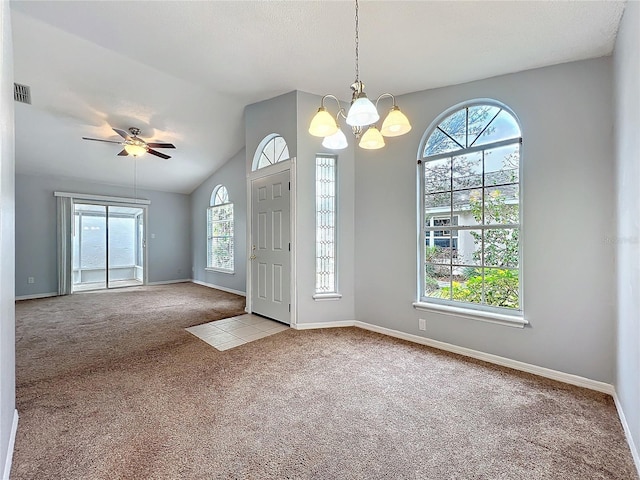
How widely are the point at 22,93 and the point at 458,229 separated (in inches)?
224

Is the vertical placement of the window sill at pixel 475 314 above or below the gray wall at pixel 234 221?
below

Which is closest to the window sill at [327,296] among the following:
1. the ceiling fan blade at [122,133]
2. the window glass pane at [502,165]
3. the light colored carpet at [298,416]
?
the light colored carpet at [298,416]

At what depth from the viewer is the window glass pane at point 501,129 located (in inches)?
109

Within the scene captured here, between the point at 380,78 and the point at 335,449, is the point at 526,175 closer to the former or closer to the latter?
the point at 380,78

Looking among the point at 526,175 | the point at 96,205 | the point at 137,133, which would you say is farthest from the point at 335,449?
the point at 96,205

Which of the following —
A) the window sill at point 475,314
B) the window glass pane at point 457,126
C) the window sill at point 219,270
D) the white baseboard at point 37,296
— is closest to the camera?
the window sill at point 475,314

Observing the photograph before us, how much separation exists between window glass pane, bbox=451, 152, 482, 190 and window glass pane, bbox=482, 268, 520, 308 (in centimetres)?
92

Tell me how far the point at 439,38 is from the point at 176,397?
3.56 meters

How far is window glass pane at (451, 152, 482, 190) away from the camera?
2980mm

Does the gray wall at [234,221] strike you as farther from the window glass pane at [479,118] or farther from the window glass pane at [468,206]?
the window glass pane at [479,118]

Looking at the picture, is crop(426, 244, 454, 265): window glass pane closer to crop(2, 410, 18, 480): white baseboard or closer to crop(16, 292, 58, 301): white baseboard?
crop(2, 410, 18, 480): white baseboard

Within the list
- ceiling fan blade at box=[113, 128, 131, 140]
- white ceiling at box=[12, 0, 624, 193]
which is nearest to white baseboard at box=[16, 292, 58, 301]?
white ceiling at box=[12, 0, 624, 193]

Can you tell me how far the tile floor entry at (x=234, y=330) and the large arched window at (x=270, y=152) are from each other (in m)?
2.29

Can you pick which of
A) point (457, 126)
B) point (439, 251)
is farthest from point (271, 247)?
point (457, 126)
